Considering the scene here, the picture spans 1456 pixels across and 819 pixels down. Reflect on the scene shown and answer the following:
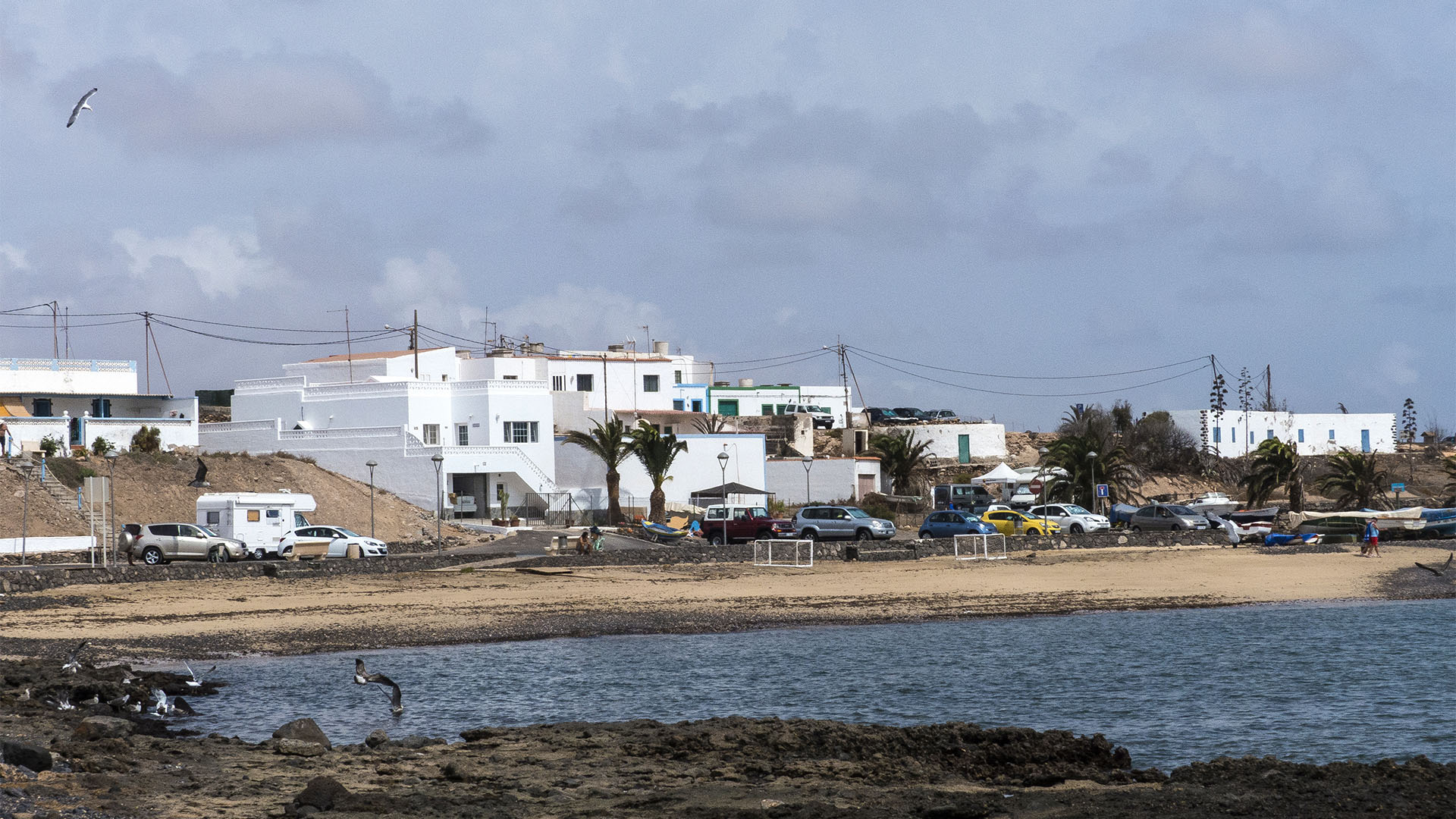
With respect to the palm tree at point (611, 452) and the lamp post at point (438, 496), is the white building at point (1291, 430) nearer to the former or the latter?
the palm tree at point (611, 452)

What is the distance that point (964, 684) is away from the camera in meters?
23.6

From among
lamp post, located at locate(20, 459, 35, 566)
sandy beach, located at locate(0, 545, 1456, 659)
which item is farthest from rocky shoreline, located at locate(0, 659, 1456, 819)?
lamp post, located at locate(20, 459, 35, 566)

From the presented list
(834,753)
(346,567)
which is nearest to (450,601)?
(346,567)

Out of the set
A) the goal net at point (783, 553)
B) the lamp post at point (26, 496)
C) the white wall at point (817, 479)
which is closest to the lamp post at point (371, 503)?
the lamp post at point (26, 496)

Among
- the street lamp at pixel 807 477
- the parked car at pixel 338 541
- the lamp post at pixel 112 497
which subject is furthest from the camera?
the street lamp at pixel 807 477

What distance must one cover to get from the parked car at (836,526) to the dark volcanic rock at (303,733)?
37.0 meters

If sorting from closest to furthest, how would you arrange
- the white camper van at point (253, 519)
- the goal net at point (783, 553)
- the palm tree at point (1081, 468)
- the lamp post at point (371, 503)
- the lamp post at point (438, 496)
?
the goal net at point (783, 553) < the white camper van at point (253, 519) < the lamp post at point (438, 496) < the lamp post at point (371, 503) < the palm tree at point (1081, 468)

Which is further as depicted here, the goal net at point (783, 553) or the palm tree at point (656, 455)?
the palm tree at point (656, 455)

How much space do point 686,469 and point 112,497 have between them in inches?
1234

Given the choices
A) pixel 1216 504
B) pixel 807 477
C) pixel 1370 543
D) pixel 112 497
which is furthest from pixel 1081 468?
pixel 112 497

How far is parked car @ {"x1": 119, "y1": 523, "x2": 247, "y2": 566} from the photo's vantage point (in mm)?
45000

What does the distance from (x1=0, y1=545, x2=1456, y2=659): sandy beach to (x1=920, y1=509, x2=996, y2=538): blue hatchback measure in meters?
6.75

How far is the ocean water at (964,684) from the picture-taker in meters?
19.9

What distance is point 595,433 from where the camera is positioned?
67.6 metres
